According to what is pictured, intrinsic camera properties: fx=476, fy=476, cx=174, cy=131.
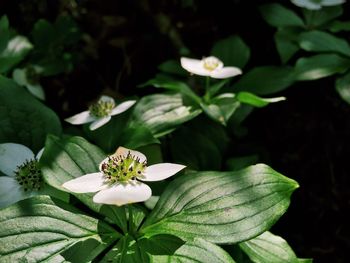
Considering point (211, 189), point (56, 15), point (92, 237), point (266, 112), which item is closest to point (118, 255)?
point (92, 237)

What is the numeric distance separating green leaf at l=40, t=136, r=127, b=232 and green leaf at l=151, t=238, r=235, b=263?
0.23 metres

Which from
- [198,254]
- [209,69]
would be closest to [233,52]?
[209,69]

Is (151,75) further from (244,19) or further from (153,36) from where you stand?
(244,19)

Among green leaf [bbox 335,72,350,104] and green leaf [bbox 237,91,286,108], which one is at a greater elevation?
green leaf [bbox 237,91,286,108]

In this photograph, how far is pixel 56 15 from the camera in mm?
3488

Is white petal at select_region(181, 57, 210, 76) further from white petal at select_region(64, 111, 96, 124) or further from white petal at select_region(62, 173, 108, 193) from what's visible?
white petal at select_region(62, 173, 108, 193)

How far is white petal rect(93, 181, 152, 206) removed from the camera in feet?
4.49

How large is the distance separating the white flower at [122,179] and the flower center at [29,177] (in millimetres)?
363

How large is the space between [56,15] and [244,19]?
1.37 meters

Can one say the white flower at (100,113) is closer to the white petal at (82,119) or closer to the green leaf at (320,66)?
the white petal at (82,119)

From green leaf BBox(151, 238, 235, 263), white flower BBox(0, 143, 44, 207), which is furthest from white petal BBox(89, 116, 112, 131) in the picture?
green leaf BBox(151, 238, 235, 263)

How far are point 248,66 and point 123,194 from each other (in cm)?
198

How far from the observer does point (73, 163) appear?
1.70 metres

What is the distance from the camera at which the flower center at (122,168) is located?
1507 mm
